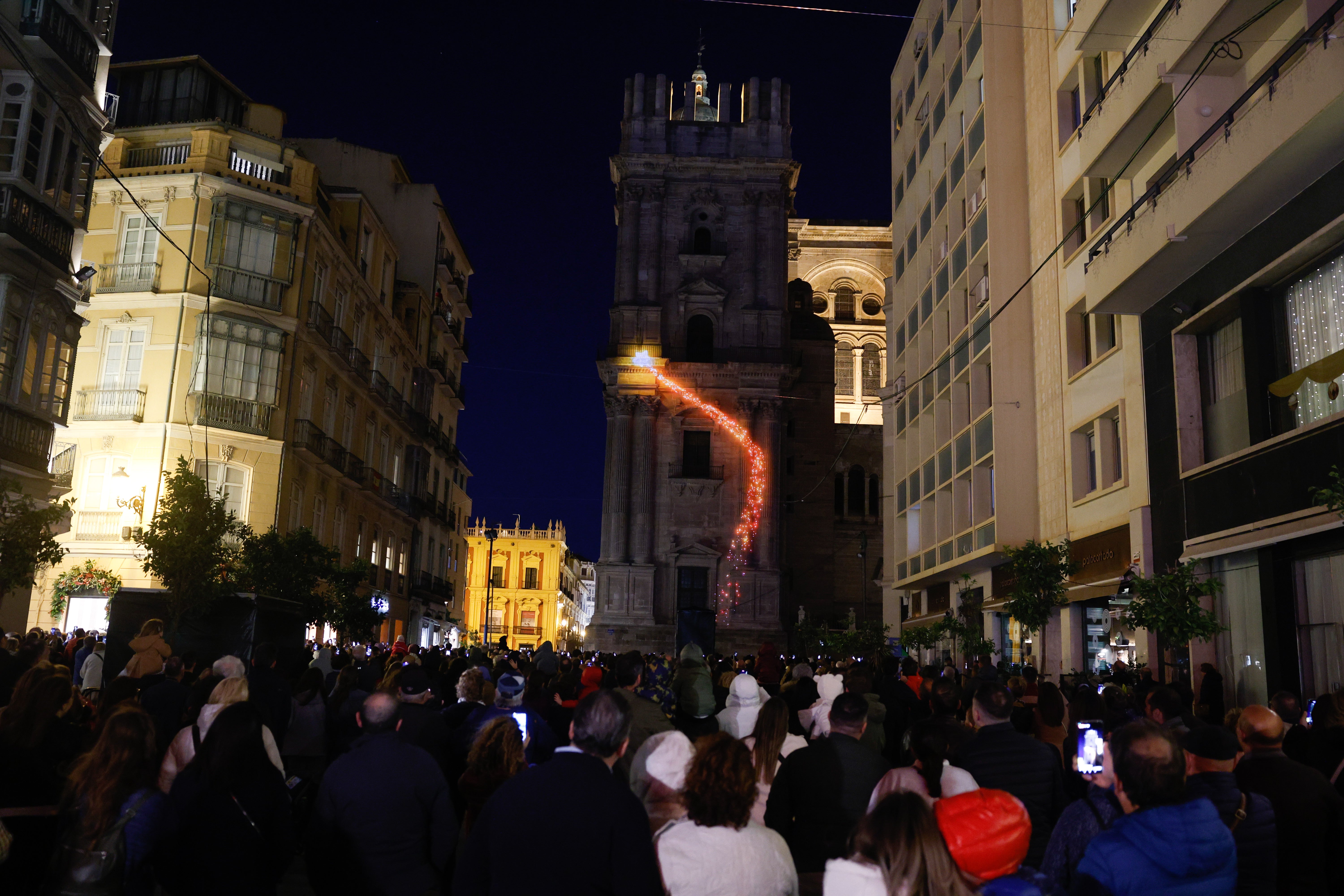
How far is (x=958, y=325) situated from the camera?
30.1 meters

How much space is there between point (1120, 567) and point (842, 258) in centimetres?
5080

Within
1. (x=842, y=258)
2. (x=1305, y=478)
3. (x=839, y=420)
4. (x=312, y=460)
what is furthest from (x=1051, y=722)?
(x=842, y=258)

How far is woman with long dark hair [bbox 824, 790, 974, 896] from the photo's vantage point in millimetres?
3414

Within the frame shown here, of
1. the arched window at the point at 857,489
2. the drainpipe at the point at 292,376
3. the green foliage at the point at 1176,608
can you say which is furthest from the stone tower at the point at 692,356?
the green foliage at the point at 1176,608

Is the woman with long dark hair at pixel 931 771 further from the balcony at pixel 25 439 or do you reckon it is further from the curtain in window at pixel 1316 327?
the balcony at pixel 25 439

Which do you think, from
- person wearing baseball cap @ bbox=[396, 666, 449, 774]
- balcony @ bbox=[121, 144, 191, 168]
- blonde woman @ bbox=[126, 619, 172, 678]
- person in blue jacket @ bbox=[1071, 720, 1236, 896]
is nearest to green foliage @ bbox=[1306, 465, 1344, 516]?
person in blue jacket @ bbox=[1071, 720, 1236, 896]

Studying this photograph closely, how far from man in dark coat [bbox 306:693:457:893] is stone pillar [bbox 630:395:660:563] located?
151 ft

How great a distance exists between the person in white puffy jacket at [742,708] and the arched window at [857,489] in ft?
168

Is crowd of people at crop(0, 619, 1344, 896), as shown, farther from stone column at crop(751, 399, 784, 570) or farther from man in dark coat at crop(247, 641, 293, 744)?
stone column at crop(751, 399, 784, 570)

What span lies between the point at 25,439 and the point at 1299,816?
21.2 m

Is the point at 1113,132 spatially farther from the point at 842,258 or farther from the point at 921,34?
the point at 842,258

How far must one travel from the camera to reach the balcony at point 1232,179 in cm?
1313

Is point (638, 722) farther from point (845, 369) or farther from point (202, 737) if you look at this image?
point (845, 369)

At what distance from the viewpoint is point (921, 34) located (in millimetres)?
36625
